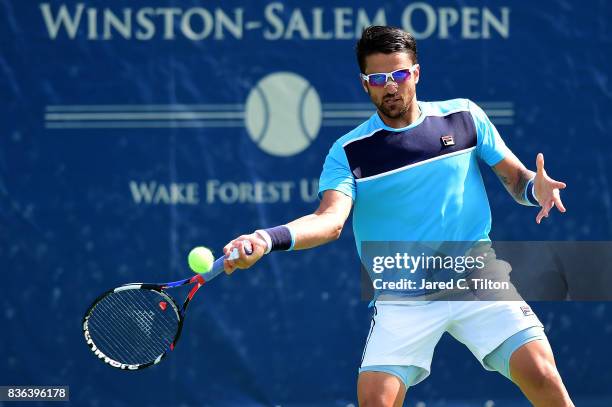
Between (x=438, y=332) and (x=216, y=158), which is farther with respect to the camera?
(x=216, y=158)

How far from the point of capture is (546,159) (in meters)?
5.27

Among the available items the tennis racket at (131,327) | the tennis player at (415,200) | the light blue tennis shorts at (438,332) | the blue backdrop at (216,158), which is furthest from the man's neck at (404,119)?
the blue backdrop at (216,158)

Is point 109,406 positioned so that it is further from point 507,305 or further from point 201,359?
point 507,305

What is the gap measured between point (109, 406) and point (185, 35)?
1.71m

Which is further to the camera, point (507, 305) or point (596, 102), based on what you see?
point (596, 102)

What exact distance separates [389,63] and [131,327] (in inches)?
63.0

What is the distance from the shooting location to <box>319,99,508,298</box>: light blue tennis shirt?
3826mm

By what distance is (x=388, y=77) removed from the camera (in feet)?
12.4

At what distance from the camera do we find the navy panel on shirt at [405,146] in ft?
12.7

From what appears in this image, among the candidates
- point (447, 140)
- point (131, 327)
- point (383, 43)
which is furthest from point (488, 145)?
point (131, 327)

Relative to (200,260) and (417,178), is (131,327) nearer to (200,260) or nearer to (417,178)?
(200,260)

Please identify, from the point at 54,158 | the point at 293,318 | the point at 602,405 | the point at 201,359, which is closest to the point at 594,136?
the point at 602,405

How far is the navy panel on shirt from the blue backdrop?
1343 mm

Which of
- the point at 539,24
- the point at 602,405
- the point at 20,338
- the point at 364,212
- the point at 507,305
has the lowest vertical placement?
the point at 602,405
